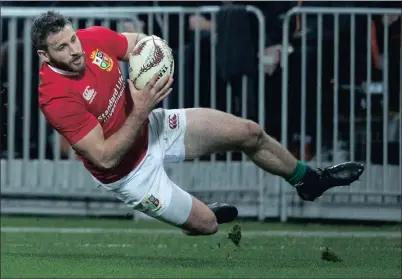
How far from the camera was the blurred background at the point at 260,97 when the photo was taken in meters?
13.2

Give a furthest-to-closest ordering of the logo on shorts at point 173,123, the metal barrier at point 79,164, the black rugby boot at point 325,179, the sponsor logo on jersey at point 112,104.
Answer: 1. the metal barrier at point 79,164
2. the black rugby boot at point 325,179
3. the logo on shorts at point 173,123
4. the sponsor logo on jersey at point 112,104

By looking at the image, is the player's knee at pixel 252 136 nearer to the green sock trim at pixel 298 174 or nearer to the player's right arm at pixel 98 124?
the green sock trim at pixel 298 174

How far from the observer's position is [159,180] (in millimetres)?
9195

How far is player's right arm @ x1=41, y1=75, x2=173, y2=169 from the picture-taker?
8.61 metres

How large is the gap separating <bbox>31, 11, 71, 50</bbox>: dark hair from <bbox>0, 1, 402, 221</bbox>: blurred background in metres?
4.54

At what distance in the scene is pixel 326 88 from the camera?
1334 centimetres

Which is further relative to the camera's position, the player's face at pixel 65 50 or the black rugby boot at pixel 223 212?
the black rugby boot at pixel 223 212

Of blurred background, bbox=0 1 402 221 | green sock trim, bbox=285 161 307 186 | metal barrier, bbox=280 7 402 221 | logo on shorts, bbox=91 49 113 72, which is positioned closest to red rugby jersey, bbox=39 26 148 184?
logo on shorts, bbox=91 49 113 72

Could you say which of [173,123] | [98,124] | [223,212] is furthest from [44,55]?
[223,212]

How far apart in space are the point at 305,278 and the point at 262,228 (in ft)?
15.9

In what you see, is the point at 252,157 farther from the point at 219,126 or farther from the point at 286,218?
the point at 286,218

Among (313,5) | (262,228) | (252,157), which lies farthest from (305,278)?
(313,5)

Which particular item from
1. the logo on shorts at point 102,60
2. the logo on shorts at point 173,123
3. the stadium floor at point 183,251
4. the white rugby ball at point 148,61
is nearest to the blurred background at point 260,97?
the stadium floor at point 183,251

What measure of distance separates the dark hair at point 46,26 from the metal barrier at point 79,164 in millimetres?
4668
